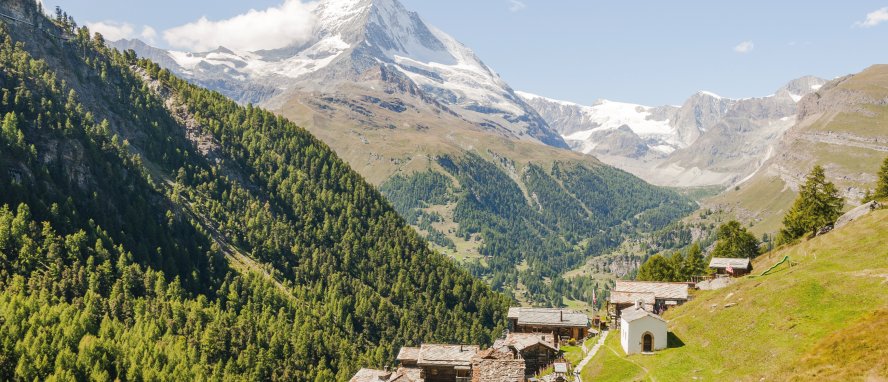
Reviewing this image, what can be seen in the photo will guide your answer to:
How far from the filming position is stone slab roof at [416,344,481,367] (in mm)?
107312

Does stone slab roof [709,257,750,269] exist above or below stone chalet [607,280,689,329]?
above

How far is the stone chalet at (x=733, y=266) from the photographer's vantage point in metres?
132

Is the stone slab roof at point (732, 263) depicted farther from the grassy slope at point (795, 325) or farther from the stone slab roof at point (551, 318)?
the stone slab roof at point (551, 318)

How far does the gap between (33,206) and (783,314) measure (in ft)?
599

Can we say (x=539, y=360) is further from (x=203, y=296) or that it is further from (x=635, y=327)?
(x=203, y=296)

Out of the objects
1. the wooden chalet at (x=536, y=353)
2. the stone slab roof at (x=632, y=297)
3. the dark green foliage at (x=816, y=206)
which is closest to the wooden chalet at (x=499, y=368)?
the wooden chalet at (x=536, y=353)

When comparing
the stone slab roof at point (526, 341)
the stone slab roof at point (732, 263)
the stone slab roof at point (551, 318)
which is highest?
the stone slab roof at point (732, 263)

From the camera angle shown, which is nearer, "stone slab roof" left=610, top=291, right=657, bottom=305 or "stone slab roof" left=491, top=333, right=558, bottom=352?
"stone slab roof" left=491, top=333, right=558, bottom=352

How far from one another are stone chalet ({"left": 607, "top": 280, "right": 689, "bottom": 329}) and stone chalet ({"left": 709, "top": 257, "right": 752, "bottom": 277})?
1457cm

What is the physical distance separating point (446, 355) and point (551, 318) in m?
25.7

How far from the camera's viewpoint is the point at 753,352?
245ft

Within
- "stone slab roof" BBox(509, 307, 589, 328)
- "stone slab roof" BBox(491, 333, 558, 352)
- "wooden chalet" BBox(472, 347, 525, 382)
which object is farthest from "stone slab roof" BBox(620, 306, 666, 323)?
"stone slab roof" BBox(509, 307, 589, 328)

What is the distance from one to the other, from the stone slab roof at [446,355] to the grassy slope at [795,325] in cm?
2266

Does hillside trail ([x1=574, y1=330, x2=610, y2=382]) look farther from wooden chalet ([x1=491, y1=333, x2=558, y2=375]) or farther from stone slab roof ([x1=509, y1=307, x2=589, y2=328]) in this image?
stone slab roof ([x1=509, y1=307, x2=589, y2=328])
